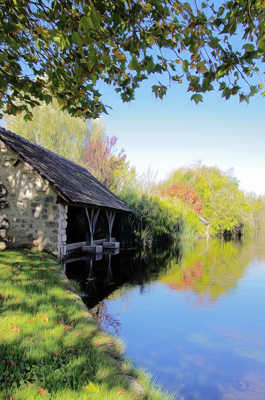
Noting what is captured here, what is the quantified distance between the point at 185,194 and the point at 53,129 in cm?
1592

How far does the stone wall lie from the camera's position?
9094 mm

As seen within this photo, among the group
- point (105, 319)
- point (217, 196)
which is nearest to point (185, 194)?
point (217, 196)

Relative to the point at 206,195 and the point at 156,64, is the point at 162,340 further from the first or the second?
the point at 206,195

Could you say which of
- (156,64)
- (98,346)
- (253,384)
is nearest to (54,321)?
(98,346)

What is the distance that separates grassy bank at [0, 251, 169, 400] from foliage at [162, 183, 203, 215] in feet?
92.0

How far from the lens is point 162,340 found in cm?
466

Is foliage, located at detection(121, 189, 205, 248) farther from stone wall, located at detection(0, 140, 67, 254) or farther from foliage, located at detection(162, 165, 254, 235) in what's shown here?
foliage, located at detection(162, 165, 254, 235)

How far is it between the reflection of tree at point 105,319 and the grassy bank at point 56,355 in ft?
2.62

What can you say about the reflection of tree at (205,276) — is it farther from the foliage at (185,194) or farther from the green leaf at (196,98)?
the foliage at (185,194)

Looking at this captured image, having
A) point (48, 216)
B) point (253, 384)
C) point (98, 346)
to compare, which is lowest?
point (253, 384)

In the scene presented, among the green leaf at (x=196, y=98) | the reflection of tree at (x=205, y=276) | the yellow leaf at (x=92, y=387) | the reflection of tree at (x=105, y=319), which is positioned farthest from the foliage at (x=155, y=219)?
the yellow leaf at (x=92, y=387)

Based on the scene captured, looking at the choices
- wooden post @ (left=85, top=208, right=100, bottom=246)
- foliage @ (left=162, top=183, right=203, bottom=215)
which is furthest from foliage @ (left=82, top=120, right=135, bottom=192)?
wooden post @ (left=85, top=208, right=100, bottom=246)

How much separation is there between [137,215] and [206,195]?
20.1 m

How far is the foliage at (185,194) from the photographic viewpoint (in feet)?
105
